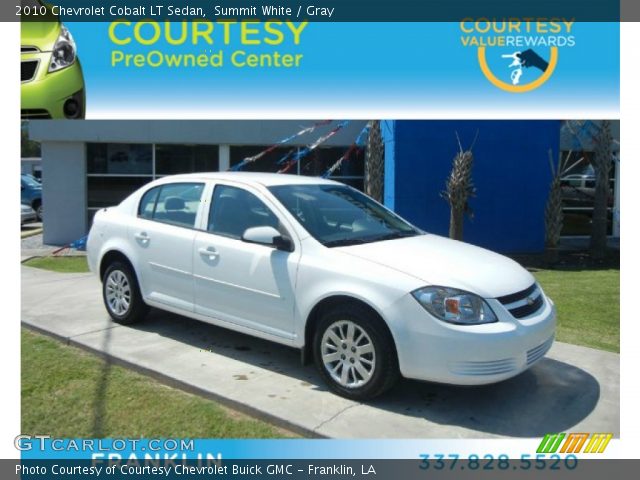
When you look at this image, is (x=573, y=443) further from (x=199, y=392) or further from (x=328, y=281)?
(x=199, y=392)

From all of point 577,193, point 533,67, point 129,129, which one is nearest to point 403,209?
point 533,67

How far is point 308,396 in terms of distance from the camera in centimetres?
436

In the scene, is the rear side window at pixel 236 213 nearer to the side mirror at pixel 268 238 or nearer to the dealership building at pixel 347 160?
the side mirror at pixel 268 238

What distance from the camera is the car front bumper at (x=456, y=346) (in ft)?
12.7

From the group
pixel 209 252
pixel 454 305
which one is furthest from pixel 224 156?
pixel 454 305

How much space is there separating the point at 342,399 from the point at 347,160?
11.9 meters

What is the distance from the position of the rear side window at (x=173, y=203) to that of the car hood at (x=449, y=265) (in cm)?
181

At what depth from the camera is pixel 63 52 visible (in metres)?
6.55

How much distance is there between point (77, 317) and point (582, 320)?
5976mm

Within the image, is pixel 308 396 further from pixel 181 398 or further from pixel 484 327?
pixel 484 327

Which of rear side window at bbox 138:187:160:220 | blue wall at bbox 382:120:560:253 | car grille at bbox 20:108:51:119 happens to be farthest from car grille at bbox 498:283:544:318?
blue wall at bbox 382:120:560:253

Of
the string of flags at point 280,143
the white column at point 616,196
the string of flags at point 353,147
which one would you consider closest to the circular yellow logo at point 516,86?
the string of flags at point 353,147

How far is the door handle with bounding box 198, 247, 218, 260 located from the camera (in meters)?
5.11

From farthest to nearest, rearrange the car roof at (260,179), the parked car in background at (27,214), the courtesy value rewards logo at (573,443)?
the parked car in background at (27,214) < the car roof at (260,179) < the courtesy value rewards logo at (573,443)
